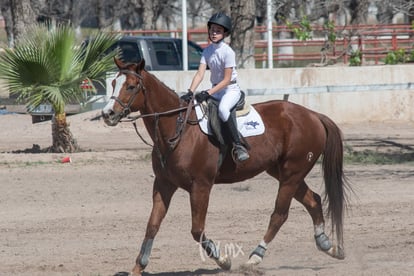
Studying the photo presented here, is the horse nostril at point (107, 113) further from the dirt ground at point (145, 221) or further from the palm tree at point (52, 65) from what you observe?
the palm tree at point (52, 65)

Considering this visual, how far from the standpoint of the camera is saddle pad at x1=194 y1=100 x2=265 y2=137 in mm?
8586

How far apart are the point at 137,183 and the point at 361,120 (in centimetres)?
926

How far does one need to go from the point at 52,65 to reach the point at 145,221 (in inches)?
205

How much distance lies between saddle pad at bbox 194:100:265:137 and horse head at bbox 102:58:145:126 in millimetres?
669

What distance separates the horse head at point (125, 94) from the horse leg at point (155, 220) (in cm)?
82

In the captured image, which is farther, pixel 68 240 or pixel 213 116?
pixel 68 240

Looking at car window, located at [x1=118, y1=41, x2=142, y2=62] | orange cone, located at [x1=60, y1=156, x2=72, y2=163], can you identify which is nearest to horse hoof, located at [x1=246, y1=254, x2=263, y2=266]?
orange cone, located at [x1=60, y1=156, x2=72, y2=163]

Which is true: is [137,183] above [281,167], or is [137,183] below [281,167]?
below

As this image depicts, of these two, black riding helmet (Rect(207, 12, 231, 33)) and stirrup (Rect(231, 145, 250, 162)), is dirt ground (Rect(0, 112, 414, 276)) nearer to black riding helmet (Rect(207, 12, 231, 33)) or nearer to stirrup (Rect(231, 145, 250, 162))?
stirrup (Rect(231, 145, 250, 162))

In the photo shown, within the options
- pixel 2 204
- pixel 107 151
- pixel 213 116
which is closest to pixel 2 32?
pixel 107 151

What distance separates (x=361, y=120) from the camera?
21844 mm

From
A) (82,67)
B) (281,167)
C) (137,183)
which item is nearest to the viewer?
(281,167)

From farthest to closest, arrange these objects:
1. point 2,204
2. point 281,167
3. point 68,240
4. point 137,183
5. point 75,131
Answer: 1. point 75,131
2. point 137,183
3. point 2,204
4. point 68,240
5. point 281,167

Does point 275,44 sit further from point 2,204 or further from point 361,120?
point 2,204
